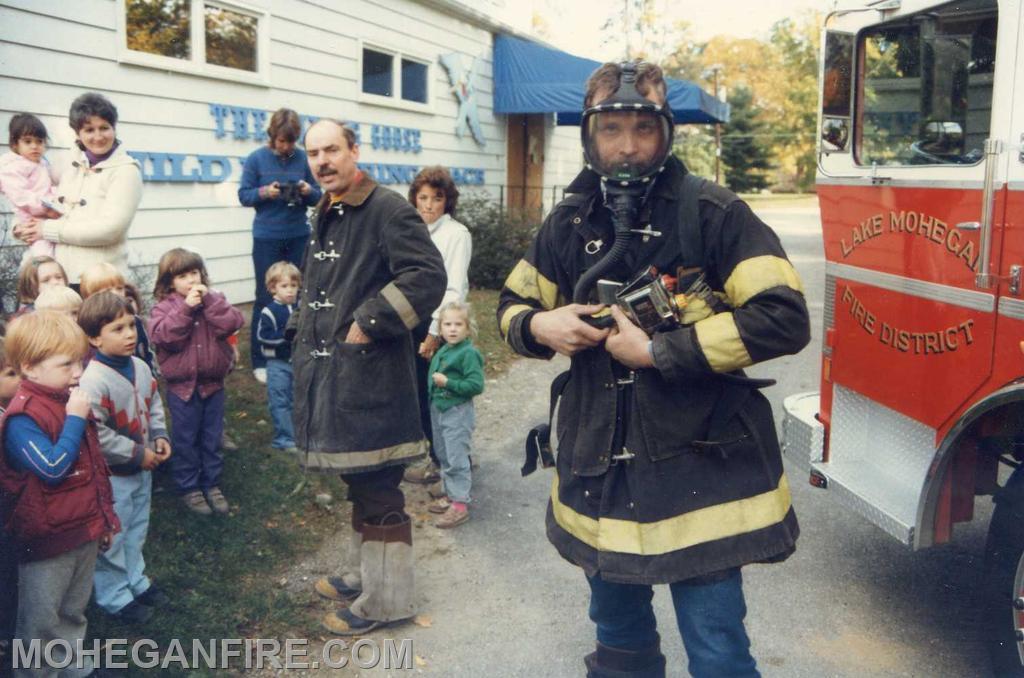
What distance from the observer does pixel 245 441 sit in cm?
610

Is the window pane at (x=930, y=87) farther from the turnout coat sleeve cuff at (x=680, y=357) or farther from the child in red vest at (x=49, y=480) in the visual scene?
the child in red vest at (x=49, y=480)

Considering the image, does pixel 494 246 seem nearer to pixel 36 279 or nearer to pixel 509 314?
pixel 36 279

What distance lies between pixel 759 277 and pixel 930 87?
2200 millimetres

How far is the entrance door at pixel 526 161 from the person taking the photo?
1636 centimetres

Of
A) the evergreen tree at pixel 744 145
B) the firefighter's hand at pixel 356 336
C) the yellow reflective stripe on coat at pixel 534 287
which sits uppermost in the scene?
the evergreen tree at pixel 744 145

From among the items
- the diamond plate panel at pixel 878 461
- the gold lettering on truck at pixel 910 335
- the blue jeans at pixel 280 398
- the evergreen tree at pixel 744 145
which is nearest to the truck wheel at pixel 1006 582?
the diamond plate panel at pixel 878 461

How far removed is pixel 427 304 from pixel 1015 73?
2260 millimetres

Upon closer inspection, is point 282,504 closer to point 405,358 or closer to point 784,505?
point 405,358

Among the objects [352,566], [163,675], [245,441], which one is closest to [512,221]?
[245,441]

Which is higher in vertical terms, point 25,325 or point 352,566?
point 25,325

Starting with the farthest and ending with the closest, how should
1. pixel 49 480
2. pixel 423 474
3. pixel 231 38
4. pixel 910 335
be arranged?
pixel 231 38
pixel 423 474
pixel 910 335
pixel 49 480

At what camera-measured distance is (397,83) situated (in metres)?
12.2

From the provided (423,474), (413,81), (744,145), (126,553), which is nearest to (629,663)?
(126,553)

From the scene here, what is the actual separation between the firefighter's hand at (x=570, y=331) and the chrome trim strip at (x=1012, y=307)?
1635mm
